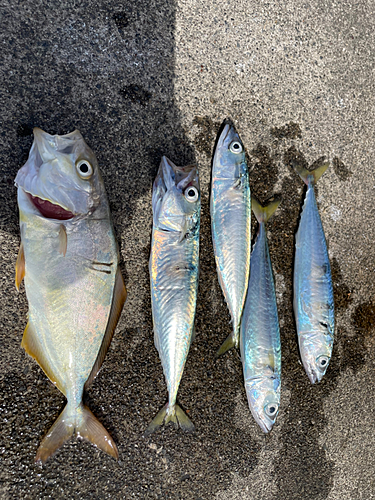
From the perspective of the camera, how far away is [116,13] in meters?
2.33

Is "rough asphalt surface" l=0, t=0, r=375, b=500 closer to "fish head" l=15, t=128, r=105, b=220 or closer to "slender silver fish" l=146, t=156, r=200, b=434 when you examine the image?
"slender silver fish" l=146, t=156, r=200, b=434

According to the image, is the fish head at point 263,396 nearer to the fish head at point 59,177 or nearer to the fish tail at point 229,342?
the fish tail at point 229,342

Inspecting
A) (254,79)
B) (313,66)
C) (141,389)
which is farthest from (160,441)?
(313,66)

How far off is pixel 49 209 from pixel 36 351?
38.6 inches

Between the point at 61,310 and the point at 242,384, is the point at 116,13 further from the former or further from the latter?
the point at 242,384

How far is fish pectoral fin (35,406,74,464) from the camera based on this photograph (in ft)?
7.06

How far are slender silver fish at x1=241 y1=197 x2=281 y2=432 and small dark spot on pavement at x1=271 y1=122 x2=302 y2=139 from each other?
0.98 metres

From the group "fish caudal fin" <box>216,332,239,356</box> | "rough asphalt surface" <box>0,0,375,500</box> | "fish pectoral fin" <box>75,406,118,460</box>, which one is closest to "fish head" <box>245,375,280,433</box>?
"rough asphalt surface" <box>0,0,375,500</box>

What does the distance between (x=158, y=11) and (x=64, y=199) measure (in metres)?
1.76

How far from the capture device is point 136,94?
7.85ft

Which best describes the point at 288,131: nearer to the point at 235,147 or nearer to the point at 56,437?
the point at 235,147

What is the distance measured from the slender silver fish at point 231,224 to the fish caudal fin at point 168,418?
58 cm

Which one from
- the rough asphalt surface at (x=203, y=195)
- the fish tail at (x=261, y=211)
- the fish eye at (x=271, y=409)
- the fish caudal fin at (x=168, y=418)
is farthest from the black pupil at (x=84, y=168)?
the fish eye at (x=271, y=409)

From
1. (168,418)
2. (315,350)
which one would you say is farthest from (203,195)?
(168,418)
